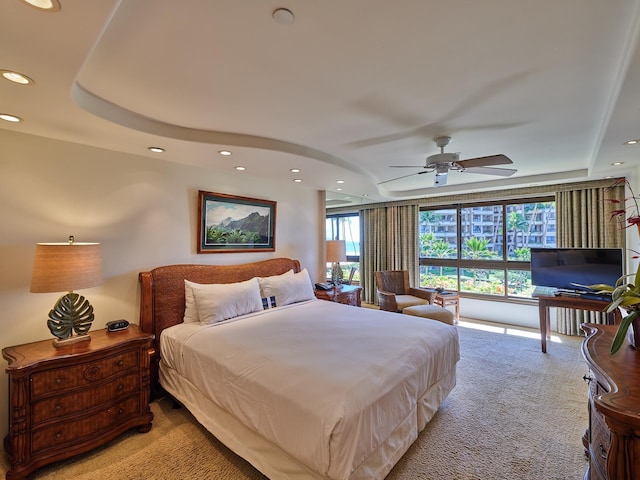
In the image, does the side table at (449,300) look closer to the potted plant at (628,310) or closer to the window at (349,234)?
the window at (349,234)

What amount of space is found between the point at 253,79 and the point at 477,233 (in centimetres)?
530

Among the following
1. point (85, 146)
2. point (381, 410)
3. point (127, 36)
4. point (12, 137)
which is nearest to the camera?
point (127, 36)

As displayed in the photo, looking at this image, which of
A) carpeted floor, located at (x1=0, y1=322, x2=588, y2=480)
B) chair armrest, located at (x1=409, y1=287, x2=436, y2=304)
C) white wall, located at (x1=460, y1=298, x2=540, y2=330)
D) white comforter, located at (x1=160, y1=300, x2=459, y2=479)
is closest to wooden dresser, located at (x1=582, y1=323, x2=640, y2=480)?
carpeted floor, located at (x1=0, y1=322, x2=588, y2=480)

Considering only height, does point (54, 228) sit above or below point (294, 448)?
above

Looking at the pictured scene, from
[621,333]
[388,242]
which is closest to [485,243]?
[388,242]

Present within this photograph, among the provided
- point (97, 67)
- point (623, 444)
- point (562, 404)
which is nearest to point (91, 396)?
point (97, 67)

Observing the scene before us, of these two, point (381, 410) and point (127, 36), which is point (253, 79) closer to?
point (127, 36)

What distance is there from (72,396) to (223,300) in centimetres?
129

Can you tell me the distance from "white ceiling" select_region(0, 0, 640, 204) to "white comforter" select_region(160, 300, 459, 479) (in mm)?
1769

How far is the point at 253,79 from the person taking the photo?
6.13 feet

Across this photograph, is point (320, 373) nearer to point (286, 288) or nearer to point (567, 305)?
point (286, 288)

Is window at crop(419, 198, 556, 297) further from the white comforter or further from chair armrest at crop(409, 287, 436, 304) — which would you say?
the white comforter

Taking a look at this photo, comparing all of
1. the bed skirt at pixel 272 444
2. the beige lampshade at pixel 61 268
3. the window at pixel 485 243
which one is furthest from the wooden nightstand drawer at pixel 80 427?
the window at pixel 485 243

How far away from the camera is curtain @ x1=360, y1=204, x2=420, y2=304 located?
6.20 metres
